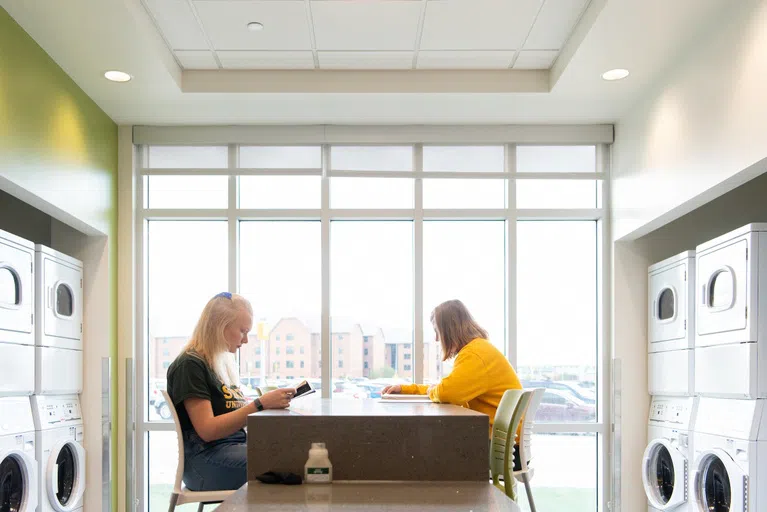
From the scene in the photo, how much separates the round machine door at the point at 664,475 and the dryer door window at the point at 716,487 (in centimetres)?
24

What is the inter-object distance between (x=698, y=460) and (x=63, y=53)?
3659 mm

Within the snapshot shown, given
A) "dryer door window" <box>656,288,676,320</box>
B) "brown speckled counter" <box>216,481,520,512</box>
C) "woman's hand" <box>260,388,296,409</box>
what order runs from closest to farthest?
"brown speckled counter" <box>216,481,520,512</box>
"woman's hand" <box>260,388,296,409</box>
"dryer door window" <box>656,288,676,320</box>

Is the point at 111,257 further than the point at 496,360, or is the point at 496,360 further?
the point at 111,257

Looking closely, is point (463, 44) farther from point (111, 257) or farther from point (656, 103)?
point (111, 257)


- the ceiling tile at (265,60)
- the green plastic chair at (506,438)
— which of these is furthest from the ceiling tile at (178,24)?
the green plastic chair at (506,438)

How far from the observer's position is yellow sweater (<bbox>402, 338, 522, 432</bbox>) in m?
3.49

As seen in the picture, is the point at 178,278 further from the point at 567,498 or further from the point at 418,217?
the point at 567,498

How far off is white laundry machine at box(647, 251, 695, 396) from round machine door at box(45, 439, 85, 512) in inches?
131

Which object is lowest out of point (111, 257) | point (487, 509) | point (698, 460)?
point (698, 460)

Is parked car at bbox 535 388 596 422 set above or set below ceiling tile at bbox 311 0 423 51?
below

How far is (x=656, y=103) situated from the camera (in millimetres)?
4574

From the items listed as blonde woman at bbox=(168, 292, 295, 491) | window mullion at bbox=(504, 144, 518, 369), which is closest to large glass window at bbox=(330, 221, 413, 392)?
window mullion at bbox=(504, 144, 518, 369)

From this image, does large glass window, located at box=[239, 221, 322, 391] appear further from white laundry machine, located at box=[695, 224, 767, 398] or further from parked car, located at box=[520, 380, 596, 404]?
white laundry machine, located at box=[695, 224, 767, 398]

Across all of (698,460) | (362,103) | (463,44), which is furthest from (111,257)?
(698,460)
